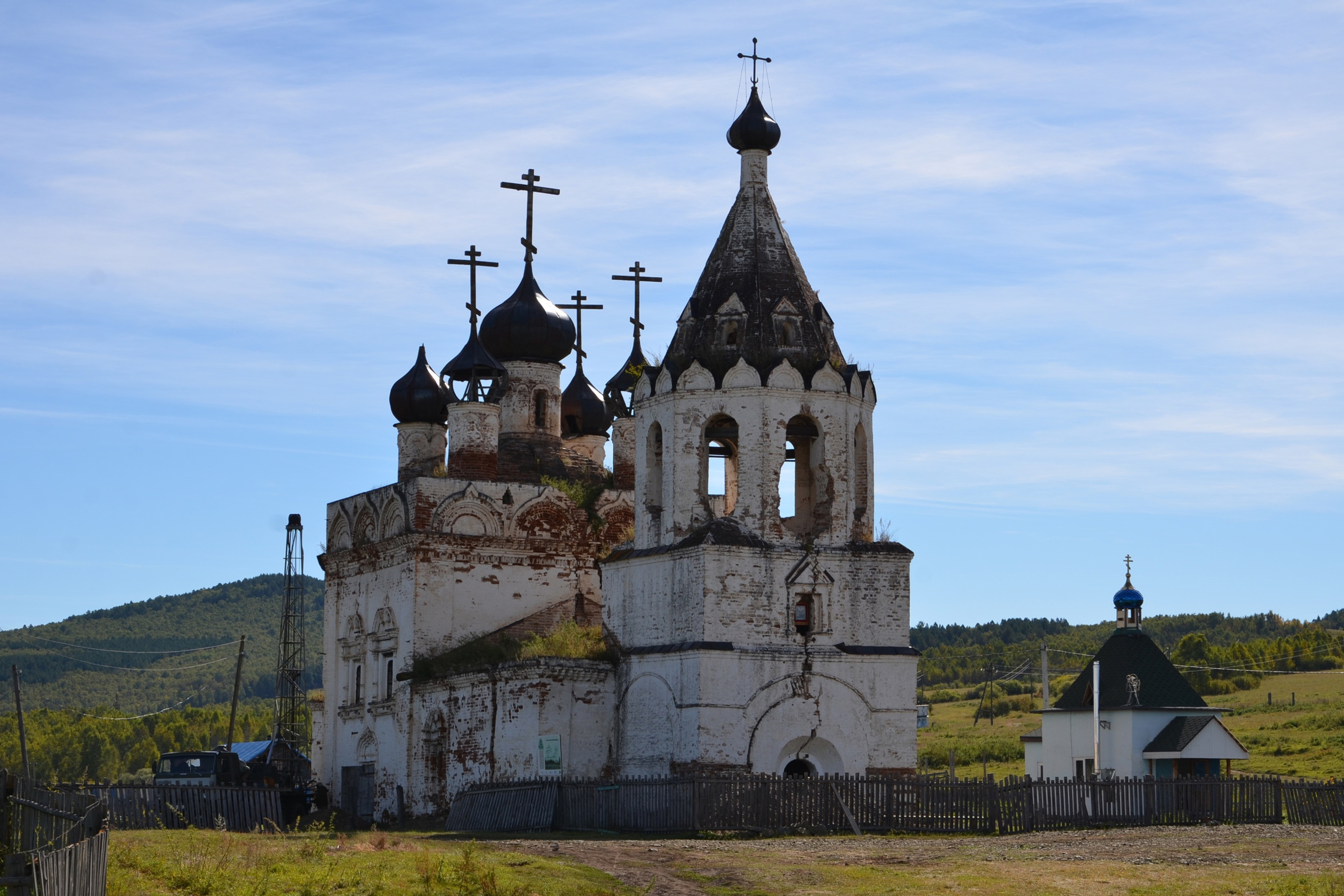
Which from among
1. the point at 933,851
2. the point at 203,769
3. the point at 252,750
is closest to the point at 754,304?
the point at 933,851

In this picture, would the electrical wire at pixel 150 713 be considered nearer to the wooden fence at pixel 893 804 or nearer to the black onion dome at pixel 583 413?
the black onion dome at pixel 583 413

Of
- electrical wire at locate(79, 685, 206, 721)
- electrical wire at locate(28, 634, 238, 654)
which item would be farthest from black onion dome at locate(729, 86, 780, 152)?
electrical wire at locate(28, 634, 238, 654)

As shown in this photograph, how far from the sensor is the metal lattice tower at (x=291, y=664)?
42.2 metres

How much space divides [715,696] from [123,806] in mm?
10209

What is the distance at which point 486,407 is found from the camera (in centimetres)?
3177

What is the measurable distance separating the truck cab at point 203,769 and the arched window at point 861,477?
49.1ft

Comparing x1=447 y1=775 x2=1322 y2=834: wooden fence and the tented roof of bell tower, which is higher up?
the tented roof of bell tower

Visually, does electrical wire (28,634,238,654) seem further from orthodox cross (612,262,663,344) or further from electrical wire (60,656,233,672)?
orthodox cross (612,262,663,344)

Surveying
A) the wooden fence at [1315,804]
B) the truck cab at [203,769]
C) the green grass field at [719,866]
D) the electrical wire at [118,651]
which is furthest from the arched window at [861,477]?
the electrical wire at [118,651]

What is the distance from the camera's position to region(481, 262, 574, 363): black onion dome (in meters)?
33.6

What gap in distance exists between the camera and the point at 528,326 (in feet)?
Result: 110

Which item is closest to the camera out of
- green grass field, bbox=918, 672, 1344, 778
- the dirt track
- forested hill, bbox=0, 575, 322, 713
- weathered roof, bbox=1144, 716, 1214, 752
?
the dirt track

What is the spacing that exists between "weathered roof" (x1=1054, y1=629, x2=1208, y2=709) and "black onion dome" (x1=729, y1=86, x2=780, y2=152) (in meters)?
11.3

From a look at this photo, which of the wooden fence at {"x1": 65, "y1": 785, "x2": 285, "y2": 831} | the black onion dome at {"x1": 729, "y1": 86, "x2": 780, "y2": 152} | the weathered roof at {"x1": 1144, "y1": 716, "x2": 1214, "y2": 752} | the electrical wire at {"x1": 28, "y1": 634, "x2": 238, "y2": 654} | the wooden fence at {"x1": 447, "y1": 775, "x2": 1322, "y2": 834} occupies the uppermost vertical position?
the black onion dome at {"x1": 729, "y1": 86, "x2": 780, "y2": 152}
